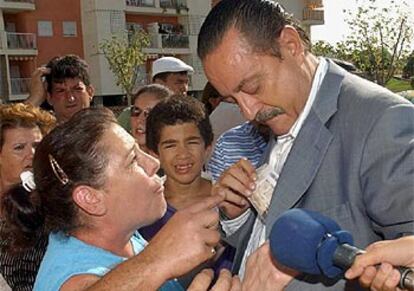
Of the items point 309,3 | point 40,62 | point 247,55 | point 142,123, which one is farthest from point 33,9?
point 247,55

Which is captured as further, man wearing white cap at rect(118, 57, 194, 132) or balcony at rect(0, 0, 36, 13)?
balcony at rect(0, 0, 36, 13)

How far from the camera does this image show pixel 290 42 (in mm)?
1920

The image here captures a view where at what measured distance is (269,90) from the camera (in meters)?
1.88

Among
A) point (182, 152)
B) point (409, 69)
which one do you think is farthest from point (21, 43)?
point (182, 152)

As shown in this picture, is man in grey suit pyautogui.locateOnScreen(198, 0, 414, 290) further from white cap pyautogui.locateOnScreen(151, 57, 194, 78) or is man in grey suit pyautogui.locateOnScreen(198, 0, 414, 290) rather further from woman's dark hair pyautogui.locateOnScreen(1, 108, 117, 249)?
white cap pyautogui.locateOnScreen(151, 57, 194, 78)

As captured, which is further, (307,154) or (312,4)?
(312,4)

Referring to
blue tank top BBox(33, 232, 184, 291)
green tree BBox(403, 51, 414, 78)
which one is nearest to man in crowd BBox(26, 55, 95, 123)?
blue tank top BBox(33, 232, 184, 291)

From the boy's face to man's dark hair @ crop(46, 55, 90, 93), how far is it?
1520mm

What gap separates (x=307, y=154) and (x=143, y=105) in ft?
8.93

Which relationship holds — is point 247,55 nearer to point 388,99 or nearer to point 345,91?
point 345,91

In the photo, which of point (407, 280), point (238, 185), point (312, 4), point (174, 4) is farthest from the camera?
point (312, 4)

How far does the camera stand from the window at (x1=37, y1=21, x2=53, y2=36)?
95.5 ft

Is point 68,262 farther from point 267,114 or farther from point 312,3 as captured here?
point 312,3

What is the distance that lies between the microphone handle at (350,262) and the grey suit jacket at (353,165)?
397 millimetres
